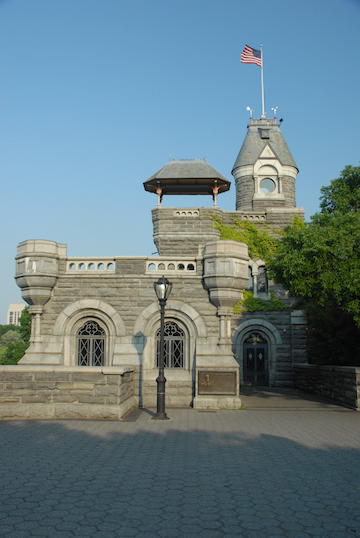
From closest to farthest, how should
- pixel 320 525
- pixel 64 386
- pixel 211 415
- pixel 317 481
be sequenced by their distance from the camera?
pixel 320 525
pixel 317 481
pixel 64 386
pixel 211 415

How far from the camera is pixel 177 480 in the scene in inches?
250

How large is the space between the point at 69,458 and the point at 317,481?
3.63 m

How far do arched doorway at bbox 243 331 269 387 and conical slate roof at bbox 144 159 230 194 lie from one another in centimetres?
778

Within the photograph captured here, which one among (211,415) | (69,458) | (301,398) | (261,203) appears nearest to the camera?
(69,458)

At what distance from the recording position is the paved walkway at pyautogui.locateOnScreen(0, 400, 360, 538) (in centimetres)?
474

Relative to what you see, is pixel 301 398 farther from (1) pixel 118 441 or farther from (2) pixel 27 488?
(2) pixel 27 488

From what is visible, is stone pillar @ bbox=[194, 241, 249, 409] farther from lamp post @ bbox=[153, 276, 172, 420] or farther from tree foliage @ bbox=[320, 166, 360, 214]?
tree foliage @ bbox=[320, 166, 360, 214]

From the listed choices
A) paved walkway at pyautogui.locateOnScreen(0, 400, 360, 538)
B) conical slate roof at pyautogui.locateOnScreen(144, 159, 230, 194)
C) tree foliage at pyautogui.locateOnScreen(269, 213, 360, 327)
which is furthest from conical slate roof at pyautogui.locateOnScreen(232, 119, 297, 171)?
paved walkway at pyautogui.locateOnScreen(0, 400, 360, 538)

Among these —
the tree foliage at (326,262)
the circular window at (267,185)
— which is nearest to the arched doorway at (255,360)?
the tree foliage at (326,262)

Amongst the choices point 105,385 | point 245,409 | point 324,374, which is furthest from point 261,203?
point 105,385

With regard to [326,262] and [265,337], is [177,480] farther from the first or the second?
[265,337]

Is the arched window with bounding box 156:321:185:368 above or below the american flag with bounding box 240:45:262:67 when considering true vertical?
below

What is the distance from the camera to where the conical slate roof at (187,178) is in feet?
80.7

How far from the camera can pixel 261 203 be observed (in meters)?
30.8
